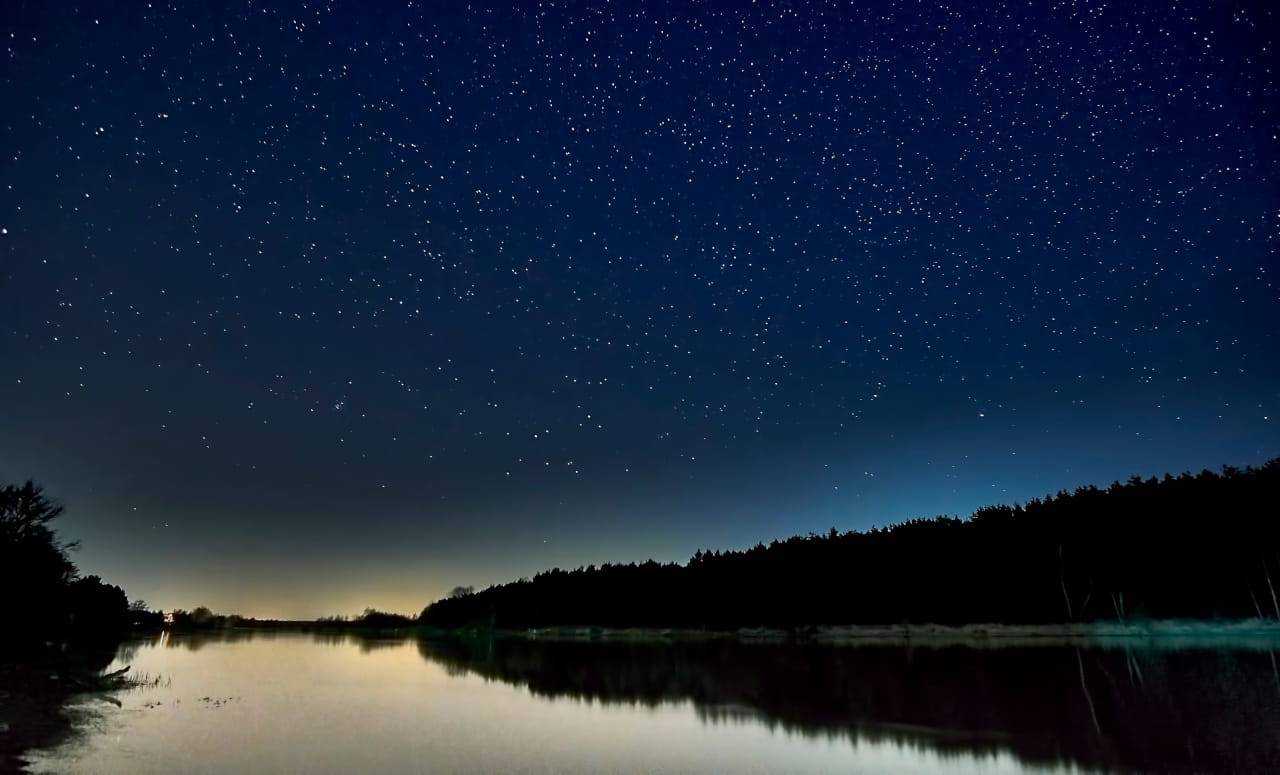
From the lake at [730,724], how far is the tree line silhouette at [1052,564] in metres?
41.3

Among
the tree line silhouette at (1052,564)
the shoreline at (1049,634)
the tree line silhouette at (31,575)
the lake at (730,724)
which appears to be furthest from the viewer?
the tree line silhouette at (1052,564)

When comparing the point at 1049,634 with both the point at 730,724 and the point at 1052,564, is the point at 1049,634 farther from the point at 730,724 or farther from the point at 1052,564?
the point at 730,724

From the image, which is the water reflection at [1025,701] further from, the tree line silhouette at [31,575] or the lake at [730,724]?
the tree line silhouette at [31,575]

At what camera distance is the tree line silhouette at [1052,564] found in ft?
246

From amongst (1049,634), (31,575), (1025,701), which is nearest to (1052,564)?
Answer: (1049,634)

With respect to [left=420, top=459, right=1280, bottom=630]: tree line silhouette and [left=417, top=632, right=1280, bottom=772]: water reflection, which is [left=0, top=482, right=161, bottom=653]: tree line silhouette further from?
[left=420, top=459, right=1280, bottom=630]: tree line silhouette

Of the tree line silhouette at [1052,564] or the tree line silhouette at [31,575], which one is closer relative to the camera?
the tree line silhouette at [31,575]

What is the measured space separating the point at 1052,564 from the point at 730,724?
79.6 metres

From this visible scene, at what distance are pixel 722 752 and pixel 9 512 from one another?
51.8 m

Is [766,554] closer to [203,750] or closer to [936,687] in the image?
[936,687]

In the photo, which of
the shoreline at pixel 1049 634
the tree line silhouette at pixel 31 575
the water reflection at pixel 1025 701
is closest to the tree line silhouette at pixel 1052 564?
the shoreline at pixel 1049 634

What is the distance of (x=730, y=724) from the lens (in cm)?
2380

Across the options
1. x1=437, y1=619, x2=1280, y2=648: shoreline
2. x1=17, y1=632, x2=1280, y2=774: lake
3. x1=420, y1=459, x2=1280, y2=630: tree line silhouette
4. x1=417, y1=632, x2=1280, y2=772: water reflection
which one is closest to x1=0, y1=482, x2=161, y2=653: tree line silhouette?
x1=17, y1=632, x2=1280, y2=774: lake

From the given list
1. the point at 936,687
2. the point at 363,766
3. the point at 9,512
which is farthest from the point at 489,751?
the point at 9,512
